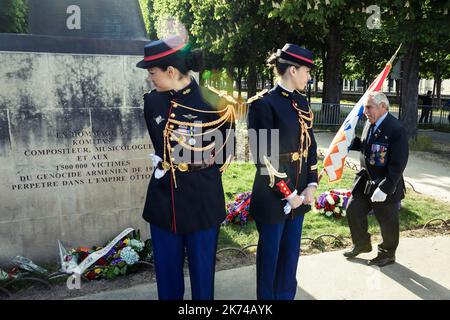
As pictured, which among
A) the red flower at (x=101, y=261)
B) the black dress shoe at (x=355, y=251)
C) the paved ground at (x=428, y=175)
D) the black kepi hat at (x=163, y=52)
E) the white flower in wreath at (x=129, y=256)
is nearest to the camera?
the black kepi hat at (x=163, y=52)

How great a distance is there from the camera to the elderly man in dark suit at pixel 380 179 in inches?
172

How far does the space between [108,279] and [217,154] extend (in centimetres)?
207

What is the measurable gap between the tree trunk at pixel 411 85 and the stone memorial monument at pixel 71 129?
1127 centimetres

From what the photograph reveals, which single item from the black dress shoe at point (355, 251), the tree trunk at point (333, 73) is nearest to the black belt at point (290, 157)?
the black dress shoe at point (355, 251)

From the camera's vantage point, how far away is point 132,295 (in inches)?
157

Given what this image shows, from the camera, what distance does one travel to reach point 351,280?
430 cm

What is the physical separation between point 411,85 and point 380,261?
35.7ft

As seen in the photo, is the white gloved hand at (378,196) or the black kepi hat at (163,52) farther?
the white gloved hand at (378,196)

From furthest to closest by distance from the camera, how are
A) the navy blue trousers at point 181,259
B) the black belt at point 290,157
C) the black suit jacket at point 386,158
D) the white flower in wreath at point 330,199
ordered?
the white flower in wreath at point 330,199, the black suit jacket at point 386,158, the black belt at point 290,157, the navy blue trousers at point 181,259

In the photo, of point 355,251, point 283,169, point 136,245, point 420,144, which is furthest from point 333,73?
point 283,169

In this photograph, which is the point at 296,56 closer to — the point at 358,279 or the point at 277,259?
the point at 277,259

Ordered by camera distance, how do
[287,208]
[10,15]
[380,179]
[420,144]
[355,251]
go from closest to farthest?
[287,208]
[380,179]
[355,251]
[420,144]
[10,15]

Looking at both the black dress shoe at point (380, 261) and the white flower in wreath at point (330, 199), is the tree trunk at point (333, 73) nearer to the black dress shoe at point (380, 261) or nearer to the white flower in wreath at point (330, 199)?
the white flower in wreath at point (330, 199)

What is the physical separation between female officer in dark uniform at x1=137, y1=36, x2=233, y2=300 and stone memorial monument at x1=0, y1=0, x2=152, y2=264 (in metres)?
1.68
